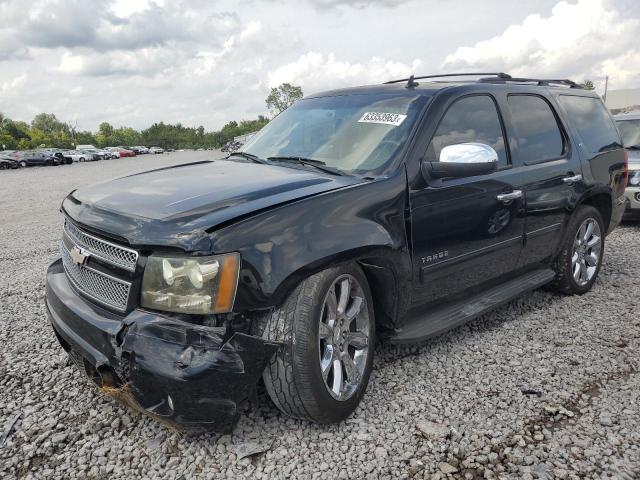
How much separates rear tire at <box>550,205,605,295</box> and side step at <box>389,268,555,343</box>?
373mm

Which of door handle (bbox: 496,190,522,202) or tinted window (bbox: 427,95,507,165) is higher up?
tinted window (bbox: 427,95,507,165)

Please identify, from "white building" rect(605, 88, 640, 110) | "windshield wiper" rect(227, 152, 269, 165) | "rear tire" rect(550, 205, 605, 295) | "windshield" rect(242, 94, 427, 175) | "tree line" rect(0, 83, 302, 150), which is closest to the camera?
"windshield" rect(242, 94, 427, 175)

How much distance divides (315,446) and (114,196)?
167 cm

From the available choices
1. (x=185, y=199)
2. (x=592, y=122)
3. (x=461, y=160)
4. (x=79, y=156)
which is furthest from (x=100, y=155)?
(x=461, y=160)

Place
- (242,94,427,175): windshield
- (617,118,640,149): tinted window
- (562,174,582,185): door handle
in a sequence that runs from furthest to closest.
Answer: (617,118,640,149): tinted window, (562,174,582,185): door handle, (242,94,427,175): windshield

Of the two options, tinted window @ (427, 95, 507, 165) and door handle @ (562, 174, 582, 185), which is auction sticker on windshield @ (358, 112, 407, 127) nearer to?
tinted window @ (427, 95, 507, 165)

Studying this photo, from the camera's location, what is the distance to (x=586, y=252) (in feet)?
15.5

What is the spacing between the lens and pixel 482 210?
3393 mm

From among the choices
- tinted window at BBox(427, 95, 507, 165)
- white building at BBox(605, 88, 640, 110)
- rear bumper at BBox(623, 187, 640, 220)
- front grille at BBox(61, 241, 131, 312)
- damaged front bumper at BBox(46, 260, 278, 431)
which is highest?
white building at BBox(605, 88, 640, 110)

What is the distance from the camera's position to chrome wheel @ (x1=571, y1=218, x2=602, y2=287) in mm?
4570

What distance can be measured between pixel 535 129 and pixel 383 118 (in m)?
1.48

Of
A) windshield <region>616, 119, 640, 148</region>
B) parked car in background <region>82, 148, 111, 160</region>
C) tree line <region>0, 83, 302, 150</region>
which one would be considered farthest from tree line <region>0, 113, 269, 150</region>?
windshield <region>616, 119, 640, 148</region>

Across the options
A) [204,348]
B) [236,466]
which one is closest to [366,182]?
[204,348]

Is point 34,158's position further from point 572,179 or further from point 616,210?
point 572,179
